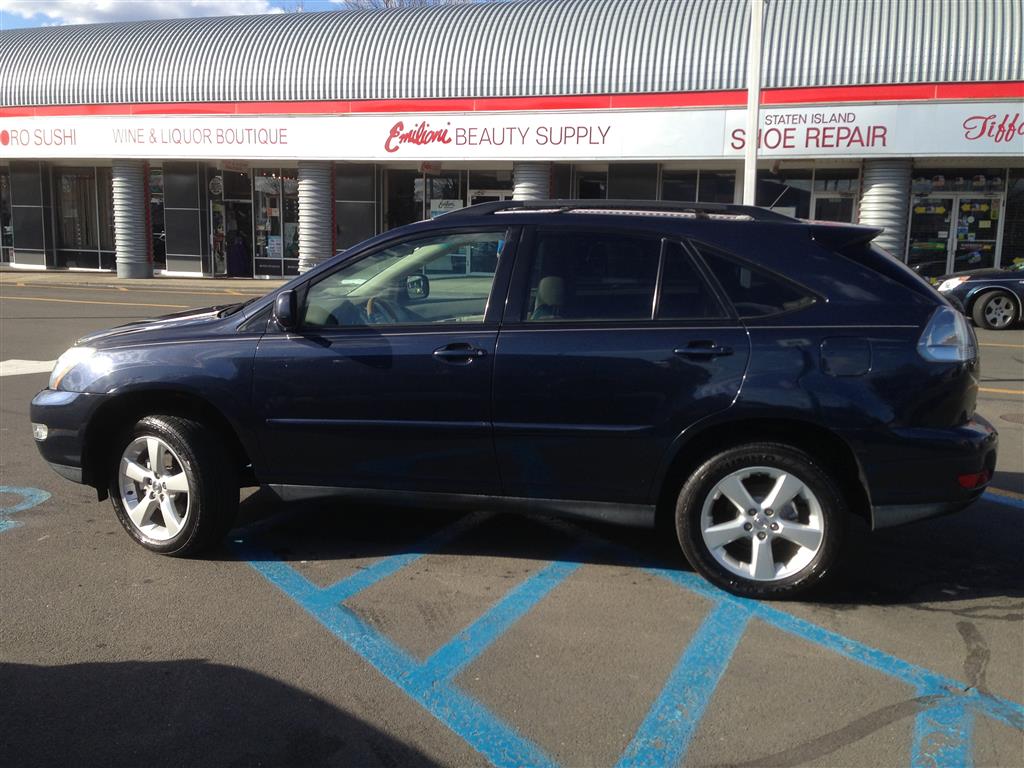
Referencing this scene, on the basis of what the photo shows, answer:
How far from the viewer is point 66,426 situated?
14.8 ft

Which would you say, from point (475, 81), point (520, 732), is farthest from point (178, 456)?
point (475, 81)

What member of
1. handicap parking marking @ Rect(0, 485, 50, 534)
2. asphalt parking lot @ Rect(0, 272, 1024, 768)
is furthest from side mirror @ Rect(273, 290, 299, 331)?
handicap parking marking @ Rect(0, 485, 50, 534)

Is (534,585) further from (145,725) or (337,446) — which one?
(145,725)

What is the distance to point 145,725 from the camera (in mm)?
2977

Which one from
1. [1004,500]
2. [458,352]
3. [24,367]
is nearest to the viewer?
[458,352]

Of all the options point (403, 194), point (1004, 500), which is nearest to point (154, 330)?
point (1004, 500)

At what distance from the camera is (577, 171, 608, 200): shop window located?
72.9ft

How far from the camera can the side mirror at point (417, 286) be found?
168 inches

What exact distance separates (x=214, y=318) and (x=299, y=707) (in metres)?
2.30

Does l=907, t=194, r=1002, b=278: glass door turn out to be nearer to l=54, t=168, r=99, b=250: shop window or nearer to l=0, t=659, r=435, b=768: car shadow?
l=0, t=659, r=435, b=768: car shadow

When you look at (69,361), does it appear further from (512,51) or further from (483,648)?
(512,51)

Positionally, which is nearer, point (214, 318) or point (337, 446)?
point (337, 446)

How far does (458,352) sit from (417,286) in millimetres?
466

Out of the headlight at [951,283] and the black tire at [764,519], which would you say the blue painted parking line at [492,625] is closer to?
the black tire at [764,519]
